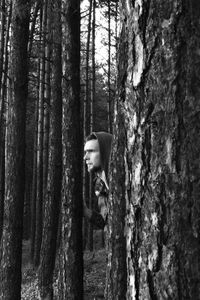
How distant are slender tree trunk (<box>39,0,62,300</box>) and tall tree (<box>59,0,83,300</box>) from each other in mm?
2733

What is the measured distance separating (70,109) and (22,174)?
1.73 metres

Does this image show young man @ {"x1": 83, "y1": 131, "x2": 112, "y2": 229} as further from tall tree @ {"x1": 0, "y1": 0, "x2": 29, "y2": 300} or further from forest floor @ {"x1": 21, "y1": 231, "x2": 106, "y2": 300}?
forest floor @ {"x1": 21, "y1": 231, "x2": 106, "y2": 300}

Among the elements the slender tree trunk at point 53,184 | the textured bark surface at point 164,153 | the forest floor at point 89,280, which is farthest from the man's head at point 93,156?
the slender tree trunk at point 53,184

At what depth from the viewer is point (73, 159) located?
6.90 meters

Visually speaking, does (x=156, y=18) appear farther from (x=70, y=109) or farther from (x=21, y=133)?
(x=21, y=133)

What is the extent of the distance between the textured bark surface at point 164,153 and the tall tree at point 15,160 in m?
6.62

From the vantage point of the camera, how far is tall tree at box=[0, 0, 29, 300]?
7816mm

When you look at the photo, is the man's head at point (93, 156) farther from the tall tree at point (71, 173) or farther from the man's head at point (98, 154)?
the tall tree at point (71, 173)

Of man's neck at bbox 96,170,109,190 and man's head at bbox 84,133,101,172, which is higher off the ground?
man's head at bbox 84,133,101,172

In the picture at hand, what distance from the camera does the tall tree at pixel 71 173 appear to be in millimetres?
6773

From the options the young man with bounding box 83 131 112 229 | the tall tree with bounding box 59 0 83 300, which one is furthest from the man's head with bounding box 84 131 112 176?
the tall tree with bounding box 59 0 83 300

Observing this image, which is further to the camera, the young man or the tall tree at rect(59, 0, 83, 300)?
the tall tree at rect(59, 0, 83, 300)

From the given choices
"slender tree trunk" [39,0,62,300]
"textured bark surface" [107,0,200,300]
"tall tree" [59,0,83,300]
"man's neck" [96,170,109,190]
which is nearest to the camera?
"textured bark surface" [107,0,200,300]

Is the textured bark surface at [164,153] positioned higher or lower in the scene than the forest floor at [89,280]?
higher
